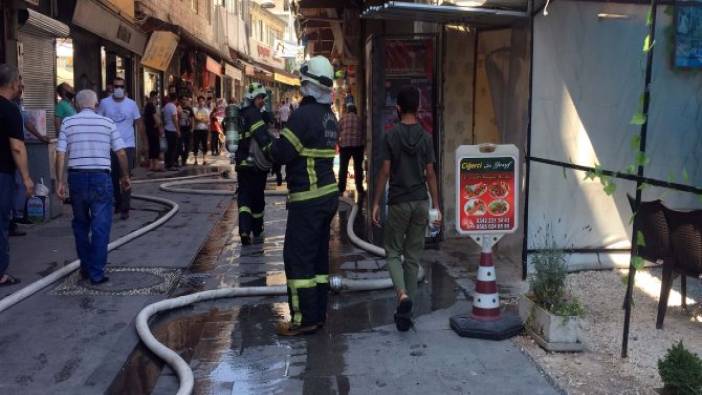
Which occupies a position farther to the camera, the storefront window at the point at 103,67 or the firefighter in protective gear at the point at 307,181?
the storefront window at the point at 103,67

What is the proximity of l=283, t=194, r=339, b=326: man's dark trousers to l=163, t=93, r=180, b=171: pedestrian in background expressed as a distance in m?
12.5

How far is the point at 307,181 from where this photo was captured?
500 centimetres

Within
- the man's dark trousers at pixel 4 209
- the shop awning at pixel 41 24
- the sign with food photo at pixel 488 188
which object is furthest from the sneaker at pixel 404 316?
the shop awning at pixel 41 24

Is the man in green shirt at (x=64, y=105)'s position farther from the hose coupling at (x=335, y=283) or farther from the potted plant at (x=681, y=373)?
the potted plant at (x=681, y=373)

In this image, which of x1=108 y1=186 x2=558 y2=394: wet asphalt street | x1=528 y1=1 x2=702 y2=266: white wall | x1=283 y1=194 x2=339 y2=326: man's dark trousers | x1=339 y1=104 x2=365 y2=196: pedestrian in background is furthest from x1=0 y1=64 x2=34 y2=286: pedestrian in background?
x1=339 y1=104 x2=365 y2=196: pedestrian in background

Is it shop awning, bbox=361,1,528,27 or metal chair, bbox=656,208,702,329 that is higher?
shop awning, bbox=361,1,528,27

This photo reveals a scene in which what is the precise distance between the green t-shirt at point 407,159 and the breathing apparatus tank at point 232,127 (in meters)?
2.84

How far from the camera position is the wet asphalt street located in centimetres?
421

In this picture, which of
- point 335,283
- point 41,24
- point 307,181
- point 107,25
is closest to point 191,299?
point 335,283

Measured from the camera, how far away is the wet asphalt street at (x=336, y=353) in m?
4.21

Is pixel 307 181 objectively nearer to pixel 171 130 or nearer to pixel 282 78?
pixel 171 130

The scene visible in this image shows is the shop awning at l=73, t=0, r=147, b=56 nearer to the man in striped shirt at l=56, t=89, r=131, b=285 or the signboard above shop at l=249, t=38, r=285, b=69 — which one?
the man in striped shirt at l=56, t=89, r=131, b=285

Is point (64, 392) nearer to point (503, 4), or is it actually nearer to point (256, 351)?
point (256, 351)

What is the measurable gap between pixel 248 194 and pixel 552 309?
4.36 meters
